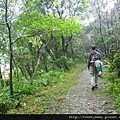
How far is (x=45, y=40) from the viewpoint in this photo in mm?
7566

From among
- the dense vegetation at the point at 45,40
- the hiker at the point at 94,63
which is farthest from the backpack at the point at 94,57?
the dense vegetation at the point at 45,40

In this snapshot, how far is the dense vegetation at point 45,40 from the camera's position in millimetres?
4301

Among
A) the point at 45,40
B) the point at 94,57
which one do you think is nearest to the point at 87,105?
the point at 94,57

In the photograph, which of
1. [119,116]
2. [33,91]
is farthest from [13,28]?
[119,116]

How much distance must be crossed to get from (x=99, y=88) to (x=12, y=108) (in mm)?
2231

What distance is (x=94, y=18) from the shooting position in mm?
11719

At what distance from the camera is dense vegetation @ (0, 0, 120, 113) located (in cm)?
430

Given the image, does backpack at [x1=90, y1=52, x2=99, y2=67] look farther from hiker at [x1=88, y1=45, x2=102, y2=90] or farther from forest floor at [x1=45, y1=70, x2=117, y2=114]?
forest floor at [x1=45, y1=70, x2=117, y2=114]

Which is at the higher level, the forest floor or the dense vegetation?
the dense vegetation

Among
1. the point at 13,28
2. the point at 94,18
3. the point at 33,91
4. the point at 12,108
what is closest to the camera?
the point at 12,108

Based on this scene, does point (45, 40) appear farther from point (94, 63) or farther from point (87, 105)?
point (87, 105)

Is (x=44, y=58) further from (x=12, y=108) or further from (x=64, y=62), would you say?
(x=12, y=108)

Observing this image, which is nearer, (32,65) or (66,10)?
(32,65)

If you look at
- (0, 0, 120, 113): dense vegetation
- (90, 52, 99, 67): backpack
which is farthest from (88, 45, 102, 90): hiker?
(0, 0, 120, 113): dense vegetation
